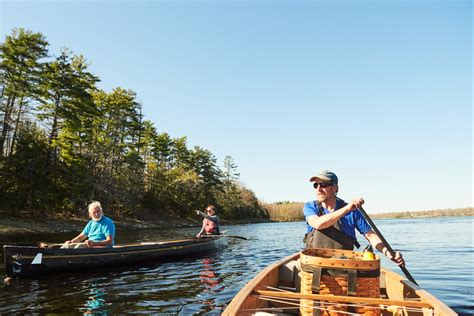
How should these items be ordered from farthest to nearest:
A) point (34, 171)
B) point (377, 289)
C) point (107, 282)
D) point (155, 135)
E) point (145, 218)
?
point (155, 135) → point (145, 218) → point (34, 171) → point (107, 282) → point (377, 289)

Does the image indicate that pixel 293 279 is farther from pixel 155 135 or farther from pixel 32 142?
pixel 155 135

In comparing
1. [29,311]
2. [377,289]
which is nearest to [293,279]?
[377,289]

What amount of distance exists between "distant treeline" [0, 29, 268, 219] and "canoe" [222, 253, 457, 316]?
27994mm

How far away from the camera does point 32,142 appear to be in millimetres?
28453

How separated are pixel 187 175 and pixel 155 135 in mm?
7524

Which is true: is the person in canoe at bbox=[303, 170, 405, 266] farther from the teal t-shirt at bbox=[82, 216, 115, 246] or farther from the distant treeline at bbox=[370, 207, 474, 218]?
the distant treeline at bbox=[370, 207, 474, 218]

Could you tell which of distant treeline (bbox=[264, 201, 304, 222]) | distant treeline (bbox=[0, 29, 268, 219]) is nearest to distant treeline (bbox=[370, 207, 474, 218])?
distant treeline (bbox=[264, 201, 304, 222])

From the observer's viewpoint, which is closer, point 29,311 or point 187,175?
point 29,311

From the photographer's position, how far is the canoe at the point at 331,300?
332 cm

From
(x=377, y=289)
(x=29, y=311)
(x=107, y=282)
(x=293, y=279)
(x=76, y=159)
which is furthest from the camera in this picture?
(x=76, y=159)

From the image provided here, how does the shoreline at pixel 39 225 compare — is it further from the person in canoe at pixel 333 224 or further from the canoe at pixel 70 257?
the person in canoe at pixel 333 224

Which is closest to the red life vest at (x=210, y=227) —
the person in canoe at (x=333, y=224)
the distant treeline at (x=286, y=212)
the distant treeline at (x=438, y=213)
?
the person in canoe at (x=333, y=224)

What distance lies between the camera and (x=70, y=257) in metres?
9.21

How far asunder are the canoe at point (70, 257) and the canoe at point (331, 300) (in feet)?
20.8
